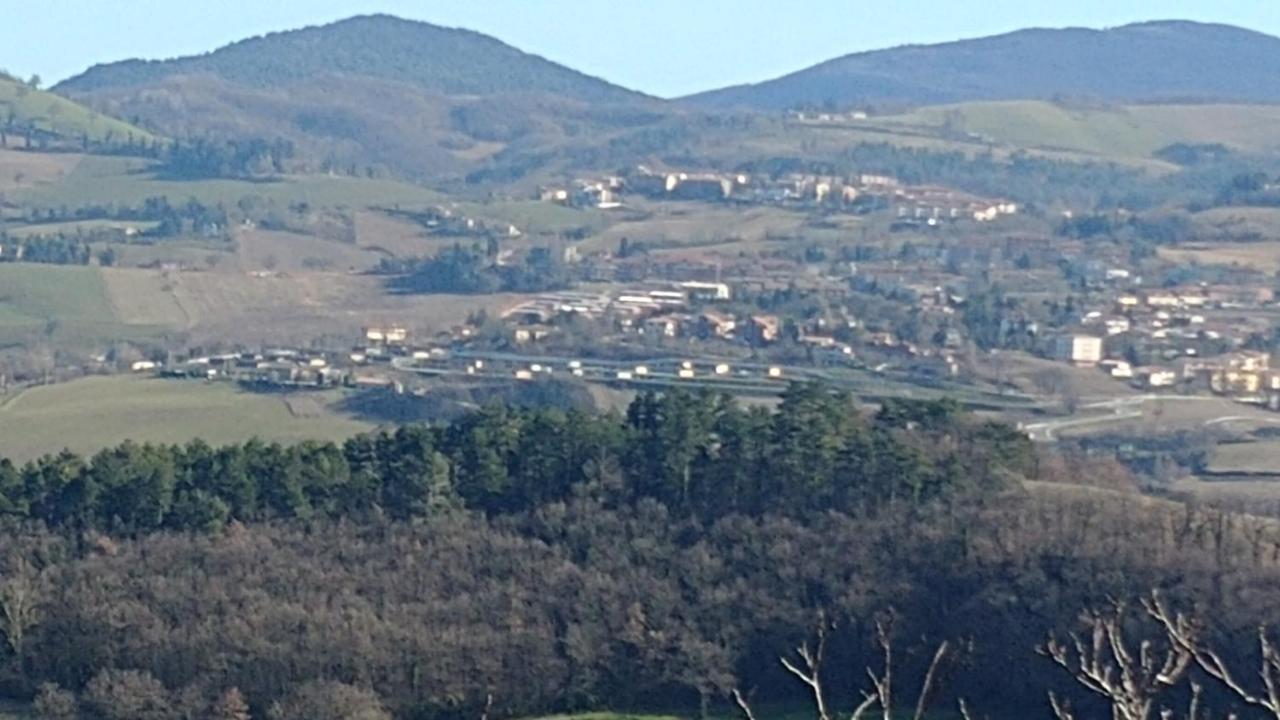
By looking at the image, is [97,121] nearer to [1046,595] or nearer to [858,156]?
[858,156]

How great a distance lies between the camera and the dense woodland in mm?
26500

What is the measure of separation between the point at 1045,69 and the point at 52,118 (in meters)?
89.6

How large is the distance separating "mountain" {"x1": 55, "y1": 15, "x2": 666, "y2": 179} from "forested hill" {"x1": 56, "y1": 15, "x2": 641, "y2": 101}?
0.06 m

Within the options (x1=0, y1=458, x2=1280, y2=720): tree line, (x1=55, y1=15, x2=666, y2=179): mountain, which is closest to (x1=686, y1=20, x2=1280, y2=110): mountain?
(x1=55, y1=15, x2=666, y2=179): mountain

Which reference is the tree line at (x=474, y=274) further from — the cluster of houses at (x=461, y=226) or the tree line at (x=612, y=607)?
the tree line at (x=612, y=607)

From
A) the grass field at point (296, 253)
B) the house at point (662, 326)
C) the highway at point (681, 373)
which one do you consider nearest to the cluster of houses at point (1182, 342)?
the highway at point (681, 373)

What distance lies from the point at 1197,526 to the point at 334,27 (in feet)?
520

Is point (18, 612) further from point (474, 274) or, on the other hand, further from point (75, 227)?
point (75, 227)

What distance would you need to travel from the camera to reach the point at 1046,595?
26766mm

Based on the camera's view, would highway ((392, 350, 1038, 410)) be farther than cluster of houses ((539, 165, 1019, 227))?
No

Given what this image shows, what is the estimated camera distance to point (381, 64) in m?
176

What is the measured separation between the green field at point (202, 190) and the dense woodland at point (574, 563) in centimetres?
5258

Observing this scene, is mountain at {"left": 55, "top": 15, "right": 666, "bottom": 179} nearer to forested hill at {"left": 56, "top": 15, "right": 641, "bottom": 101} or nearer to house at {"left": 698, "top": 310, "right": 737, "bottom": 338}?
forested hill at {"left": 56, "top": 15, "right": 641, "bottom": 101}

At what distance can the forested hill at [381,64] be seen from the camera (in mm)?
164750
